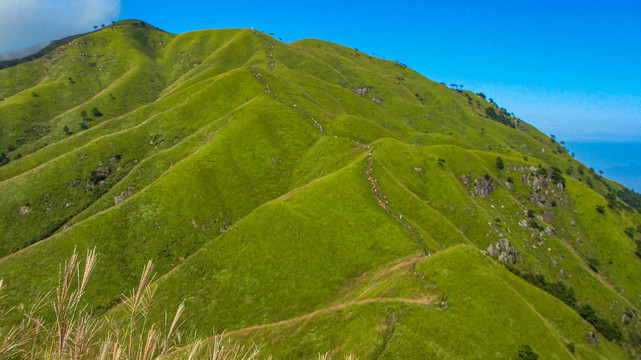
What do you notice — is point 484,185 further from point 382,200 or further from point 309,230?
point 309,230

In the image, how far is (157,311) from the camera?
48625 mm

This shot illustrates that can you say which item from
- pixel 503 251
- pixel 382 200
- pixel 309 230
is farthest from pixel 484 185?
pixel 309 230

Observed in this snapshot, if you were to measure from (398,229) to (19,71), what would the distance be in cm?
26852

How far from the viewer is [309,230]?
202ft

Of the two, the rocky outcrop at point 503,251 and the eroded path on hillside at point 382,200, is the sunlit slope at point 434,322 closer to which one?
the eroded path on hillside at point 382,200

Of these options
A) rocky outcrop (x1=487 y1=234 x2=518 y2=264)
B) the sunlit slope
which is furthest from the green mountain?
rocky outcrop (x1=487 y1=234 x2=518 y2=264)

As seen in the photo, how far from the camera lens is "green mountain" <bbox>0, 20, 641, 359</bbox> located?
37.3m

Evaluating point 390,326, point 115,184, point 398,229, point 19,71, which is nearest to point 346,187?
point 398,229

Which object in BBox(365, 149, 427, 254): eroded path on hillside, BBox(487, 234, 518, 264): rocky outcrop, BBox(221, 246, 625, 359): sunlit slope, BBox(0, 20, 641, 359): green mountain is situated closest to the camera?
BBox(221, 246, 625, 359): sunlit slope

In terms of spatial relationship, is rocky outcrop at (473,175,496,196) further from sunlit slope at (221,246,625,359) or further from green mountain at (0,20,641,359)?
sunlit slope at (221,246,625,359)

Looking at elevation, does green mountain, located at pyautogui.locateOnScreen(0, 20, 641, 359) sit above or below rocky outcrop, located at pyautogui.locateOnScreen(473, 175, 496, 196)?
below

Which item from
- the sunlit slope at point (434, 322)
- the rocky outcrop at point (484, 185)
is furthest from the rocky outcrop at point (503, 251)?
the sunlit slope at point (434, 322)

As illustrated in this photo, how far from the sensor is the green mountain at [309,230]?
3734cm

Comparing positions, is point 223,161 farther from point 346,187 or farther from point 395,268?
point 395,268
